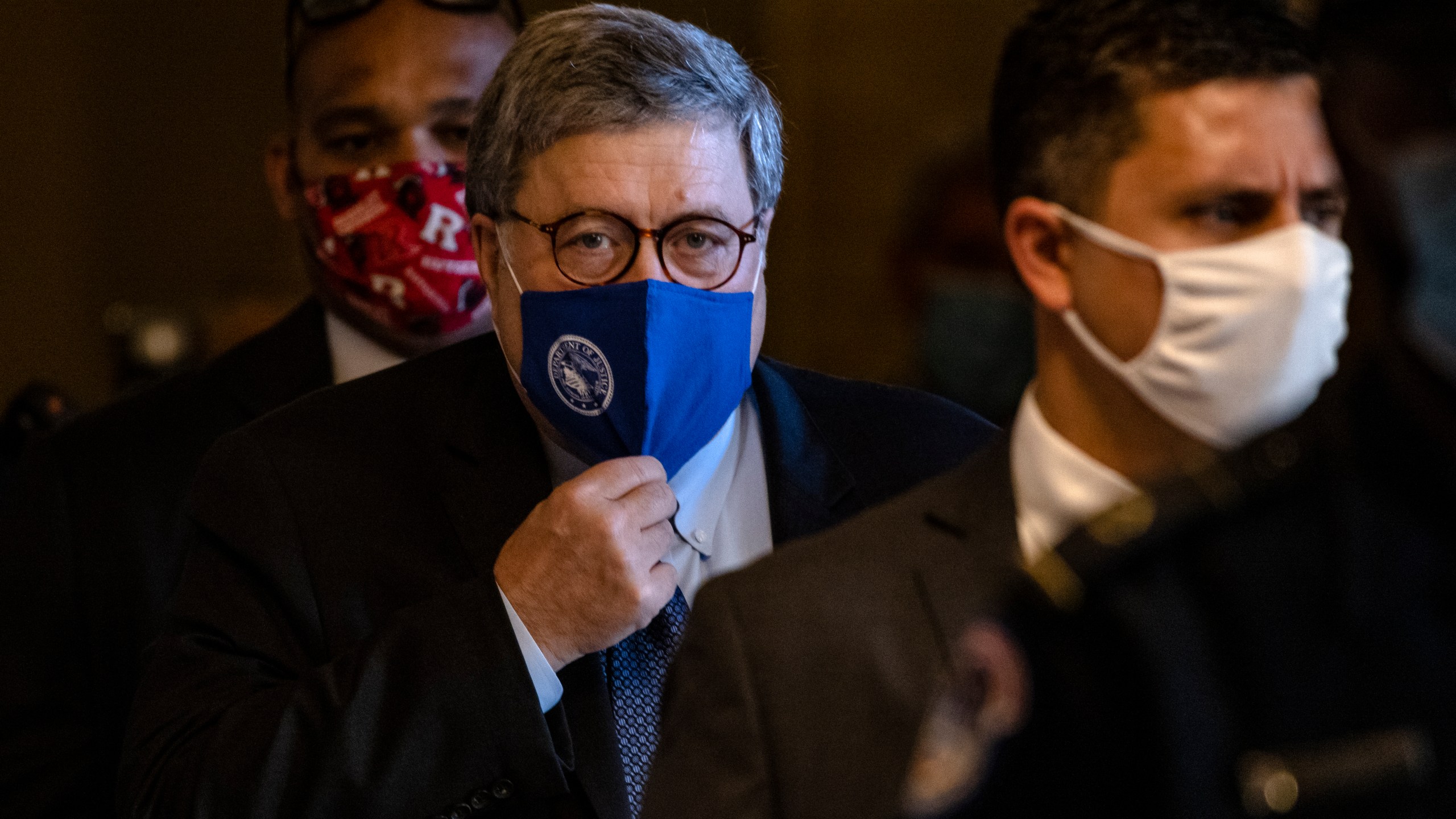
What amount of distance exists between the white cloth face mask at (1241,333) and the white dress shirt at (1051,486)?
0.10 metres

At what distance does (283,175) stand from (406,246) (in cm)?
44

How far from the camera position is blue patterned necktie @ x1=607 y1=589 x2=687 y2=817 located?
2.28 m

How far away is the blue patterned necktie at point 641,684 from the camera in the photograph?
7.48 ft

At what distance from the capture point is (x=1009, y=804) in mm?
1275

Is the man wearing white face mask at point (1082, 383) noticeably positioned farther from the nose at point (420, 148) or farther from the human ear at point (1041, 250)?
the nose at point (420, 148)

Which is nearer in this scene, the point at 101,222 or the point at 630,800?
the point at 630,800

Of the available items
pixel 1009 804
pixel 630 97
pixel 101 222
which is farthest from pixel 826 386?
pixel 101 222

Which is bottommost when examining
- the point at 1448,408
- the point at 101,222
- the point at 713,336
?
the point at 101,222

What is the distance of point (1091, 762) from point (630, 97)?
4.41 ft

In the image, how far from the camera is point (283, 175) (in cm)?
313

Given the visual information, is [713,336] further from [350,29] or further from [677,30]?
[350,29]

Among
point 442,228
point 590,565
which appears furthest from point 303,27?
point 590,565

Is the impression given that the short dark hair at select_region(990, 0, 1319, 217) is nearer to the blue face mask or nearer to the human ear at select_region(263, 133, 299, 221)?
the blue face mask

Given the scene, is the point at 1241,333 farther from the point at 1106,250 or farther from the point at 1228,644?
the point at 1228,644
